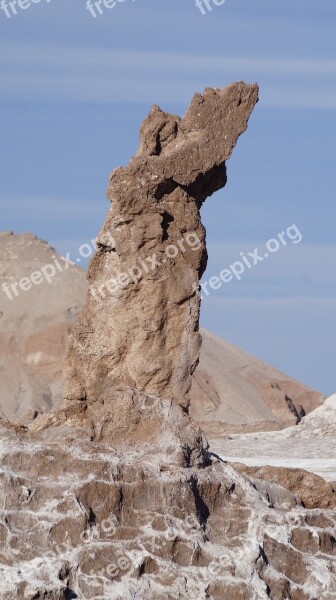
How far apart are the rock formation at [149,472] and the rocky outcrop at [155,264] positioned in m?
0.02

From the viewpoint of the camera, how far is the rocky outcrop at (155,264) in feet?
58.6

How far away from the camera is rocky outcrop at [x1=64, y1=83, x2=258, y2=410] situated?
17.9 m

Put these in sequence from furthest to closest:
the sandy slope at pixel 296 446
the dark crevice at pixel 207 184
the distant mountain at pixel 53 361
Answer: the distant mountain at pixel 53 361
the sandy slope at pixel 296 446
the dark crevice at pixel 207 184

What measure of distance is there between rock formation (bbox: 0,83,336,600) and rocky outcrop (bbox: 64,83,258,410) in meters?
0.02

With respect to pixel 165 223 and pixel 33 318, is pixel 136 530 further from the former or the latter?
pixel 33 318

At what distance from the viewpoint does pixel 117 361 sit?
59.1 ft

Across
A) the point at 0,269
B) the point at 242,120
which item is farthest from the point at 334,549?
the point at 0,269

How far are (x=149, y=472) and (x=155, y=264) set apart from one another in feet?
8.40

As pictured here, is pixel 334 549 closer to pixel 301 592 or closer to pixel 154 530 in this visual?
pixel 301 592

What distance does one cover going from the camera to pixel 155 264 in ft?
58.9

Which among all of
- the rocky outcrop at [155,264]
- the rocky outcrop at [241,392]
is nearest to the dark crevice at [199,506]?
the rocky outcrop at [155,264]

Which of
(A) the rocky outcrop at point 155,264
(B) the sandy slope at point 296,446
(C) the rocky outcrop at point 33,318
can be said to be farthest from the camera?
(C) the rocky outcrop at point 33,318

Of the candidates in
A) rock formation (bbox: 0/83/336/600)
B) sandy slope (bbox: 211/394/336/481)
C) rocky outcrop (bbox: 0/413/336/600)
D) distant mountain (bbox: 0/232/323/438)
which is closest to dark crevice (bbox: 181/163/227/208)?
rock formation (bbox: 0/83/336/600)

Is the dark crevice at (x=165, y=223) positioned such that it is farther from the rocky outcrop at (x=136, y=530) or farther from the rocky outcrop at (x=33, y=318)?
the rocky outcrop at (x=33, y=318)
